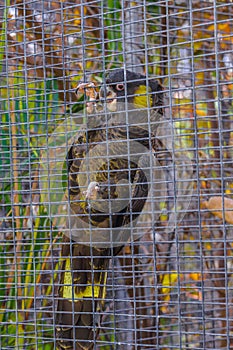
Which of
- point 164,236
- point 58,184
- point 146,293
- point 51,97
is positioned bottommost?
point 146,293

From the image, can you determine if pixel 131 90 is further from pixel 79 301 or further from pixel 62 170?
pixel 79 301

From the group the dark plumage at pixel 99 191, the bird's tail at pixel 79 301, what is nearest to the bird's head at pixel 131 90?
the dark plumage at pixel 99 191

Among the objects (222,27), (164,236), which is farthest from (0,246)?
(222,27)

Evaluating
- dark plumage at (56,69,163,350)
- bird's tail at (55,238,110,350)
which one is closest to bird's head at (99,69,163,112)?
dark plumage at (56,69,163,350)

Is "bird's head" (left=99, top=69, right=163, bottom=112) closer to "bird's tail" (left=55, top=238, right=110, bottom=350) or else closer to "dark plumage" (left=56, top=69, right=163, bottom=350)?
"dark plumage" (left=56, top=69, right=163, bottom=350)

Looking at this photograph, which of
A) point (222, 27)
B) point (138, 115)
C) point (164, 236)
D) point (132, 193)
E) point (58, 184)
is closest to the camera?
point (138, 115)

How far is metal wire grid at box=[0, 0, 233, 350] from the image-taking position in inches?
45.0

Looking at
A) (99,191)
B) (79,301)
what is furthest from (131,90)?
(79,301)

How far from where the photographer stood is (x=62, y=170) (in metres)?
1.77

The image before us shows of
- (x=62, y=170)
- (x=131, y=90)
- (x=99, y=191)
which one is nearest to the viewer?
(x=99, y=191)

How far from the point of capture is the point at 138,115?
4.46ft

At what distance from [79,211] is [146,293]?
0.65m

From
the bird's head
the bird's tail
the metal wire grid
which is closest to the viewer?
the metal wire grid

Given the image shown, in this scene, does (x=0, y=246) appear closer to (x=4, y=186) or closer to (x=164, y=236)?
(x=4, y=186)
